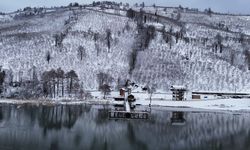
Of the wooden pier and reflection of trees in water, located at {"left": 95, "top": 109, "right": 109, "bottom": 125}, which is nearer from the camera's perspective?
reflection of trees in water, located at {"left": 95, "top": 109, "right": 109, "bottom": 125}

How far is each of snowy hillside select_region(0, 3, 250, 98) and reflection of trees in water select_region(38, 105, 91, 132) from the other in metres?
20.3

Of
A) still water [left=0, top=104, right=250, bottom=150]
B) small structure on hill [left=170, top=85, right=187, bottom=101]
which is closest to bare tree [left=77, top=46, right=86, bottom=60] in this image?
small structure on hill [left=170, top=85, right=187, bottom=101]

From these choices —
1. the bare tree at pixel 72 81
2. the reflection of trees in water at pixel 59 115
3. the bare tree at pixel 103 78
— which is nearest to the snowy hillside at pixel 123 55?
the bare tree at pixel 103 78

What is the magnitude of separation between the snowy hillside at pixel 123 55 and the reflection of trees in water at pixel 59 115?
20.3 meters

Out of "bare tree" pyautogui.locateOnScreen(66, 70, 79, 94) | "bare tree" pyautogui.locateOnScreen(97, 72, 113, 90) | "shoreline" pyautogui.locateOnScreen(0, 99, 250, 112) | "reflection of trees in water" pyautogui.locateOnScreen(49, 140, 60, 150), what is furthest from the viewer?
"bare tree" pyautogui.locateOnScreen(97, 72, 113, 90)

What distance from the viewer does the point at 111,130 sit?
173 ft

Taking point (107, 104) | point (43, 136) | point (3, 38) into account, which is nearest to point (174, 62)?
point (107, 104)

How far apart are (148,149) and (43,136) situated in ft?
40.3

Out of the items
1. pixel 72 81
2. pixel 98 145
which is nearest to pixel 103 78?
pixel 72 81

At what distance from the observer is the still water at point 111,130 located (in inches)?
1701

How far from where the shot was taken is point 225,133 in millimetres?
53844

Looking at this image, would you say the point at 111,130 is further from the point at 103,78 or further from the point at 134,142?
the point at 103,78

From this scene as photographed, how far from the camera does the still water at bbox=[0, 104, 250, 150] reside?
43.2m

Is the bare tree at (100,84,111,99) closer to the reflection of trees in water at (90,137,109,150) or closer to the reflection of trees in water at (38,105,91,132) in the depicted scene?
the reflection of trees in water at (38,105,91,132)
